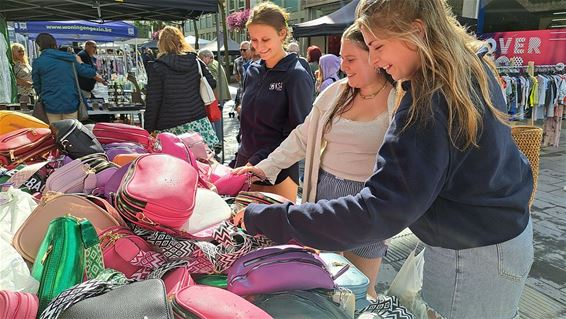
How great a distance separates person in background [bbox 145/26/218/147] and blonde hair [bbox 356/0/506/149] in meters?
2.92

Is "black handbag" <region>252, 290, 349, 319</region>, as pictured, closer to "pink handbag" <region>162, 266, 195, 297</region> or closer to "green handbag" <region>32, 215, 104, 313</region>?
"pink handbag" <region>162, 266, 195, 297</region>

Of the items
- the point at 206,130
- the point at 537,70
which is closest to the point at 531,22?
the point at 537,70

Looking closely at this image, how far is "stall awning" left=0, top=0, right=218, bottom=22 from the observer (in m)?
4.70

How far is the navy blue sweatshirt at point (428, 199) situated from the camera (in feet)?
3.31

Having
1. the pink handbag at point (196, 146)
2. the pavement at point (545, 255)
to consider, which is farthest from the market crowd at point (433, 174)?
the pavement at point (545, 255)

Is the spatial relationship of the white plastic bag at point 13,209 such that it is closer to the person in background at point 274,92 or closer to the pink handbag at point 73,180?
the pink handbag at point 73,180

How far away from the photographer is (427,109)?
1.02 meters

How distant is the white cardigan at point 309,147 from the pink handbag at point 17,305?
1.15 meters

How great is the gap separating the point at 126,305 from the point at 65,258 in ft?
1.02

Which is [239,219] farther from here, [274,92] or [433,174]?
[274,92]

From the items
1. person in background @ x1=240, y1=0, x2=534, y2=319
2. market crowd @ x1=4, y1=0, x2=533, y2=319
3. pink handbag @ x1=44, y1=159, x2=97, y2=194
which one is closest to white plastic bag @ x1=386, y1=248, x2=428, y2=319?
market crowd @ x1=4, y1=0, x2=533, y2=319

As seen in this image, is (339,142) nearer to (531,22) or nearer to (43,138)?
(43,138)

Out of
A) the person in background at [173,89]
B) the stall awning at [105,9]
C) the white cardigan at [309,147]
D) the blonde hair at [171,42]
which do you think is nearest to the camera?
the white cardigan at [309,147]

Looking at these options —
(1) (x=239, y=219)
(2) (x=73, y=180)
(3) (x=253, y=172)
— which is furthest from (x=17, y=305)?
(3) (x=253, y=172)
